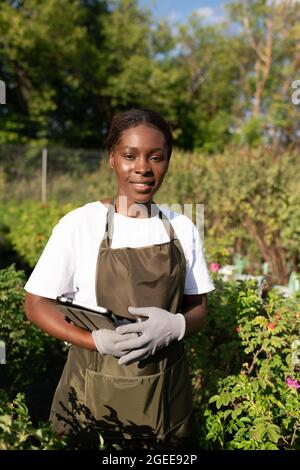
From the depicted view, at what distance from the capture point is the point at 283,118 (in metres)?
20.0

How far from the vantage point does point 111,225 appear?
1572 mm

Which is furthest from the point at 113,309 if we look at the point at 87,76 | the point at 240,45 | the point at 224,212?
the point at 240,45

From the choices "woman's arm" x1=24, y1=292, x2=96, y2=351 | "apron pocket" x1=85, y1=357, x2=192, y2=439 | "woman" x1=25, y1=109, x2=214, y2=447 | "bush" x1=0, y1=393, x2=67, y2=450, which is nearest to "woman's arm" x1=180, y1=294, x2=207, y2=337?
"woman" x1=25, y1=109, x2=214, y2=447

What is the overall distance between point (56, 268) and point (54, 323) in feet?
0.56

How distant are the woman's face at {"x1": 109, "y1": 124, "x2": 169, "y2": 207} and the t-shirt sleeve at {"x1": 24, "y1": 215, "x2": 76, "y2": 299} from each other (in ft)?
0.82

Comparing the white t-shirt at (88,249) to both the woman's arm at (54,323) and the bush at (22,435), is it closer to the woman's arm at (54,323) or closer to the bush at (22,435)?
the woman's arm at (54,323)

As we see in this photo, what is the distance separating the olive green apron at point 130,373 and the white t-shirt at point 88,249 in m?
0.03

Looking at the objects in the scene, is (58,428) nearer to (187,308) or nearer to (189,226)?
(187,308)

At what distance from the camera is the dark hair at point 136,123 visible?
1.55m

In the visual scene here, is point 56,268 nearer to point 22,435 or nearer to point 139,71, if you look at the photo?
point 22,435

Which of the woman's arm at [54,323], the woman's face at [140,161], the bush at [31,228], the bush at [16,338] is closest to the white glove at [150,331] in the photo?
the woman's arm at [54,323]

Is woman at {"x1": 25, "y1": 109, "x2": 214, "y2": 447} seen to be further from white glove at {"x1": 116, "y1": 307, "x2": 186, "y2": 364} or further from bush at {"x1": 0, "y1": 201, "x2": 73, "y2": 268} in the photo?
bush at {"x1": 0, "y1": 201, "x2": 73, "y2": 268}

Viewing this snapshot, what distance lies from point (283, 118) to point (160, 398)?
66.2ft

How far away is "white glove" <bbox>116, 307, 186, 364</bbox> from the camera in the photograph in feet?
4.43
